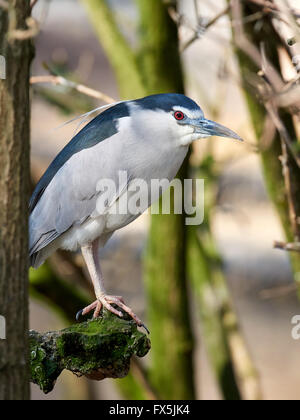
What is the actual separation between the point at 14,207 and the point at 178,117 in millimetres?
503

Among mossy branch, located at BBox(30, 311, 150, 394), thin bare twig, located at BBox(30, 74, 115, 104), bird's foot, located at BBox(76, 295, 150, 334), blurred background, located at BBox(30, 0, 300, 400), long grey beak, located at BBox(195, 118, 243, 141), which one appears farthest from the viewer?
blurred background, located at BBox(30, 0, 300, 400)

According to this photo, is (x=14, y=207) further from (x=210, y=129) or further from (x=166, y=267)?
(x=166, y=267)

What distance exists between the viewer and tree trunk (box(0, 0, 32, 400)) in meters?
1.41

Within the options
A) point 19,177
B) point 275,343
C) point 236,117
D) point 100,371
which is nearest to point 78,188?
point 19,177

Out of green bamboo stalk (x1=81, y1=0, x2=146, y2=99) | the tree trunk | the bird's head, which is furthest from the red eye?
green bamboo stalk (x1=81, y1=0, x2=146, y2=99)

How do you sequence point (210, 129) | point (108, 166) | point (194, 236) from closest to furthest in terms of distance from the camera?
point (210, 129)
point (108, 166)
point (194, 236)

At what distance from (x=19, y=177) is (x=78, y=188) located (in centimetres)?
41

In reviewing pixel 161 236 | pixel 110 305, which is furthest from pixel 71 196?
pixel 161 236

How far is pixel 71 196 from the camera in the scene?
187 centimetres

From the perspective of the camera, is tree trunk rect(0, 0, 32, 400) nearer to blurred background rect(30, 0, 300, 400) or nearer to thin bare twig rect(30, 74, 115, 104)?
blurred background rect(30, 0, 300, 400)

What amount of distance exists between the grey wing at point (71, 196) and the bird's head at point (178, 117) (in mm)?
153

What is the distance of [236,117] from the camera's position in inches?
320

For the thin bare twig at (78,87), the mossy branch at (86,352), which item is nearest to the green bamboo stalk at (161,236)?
the thin bare twig at (78,87)
